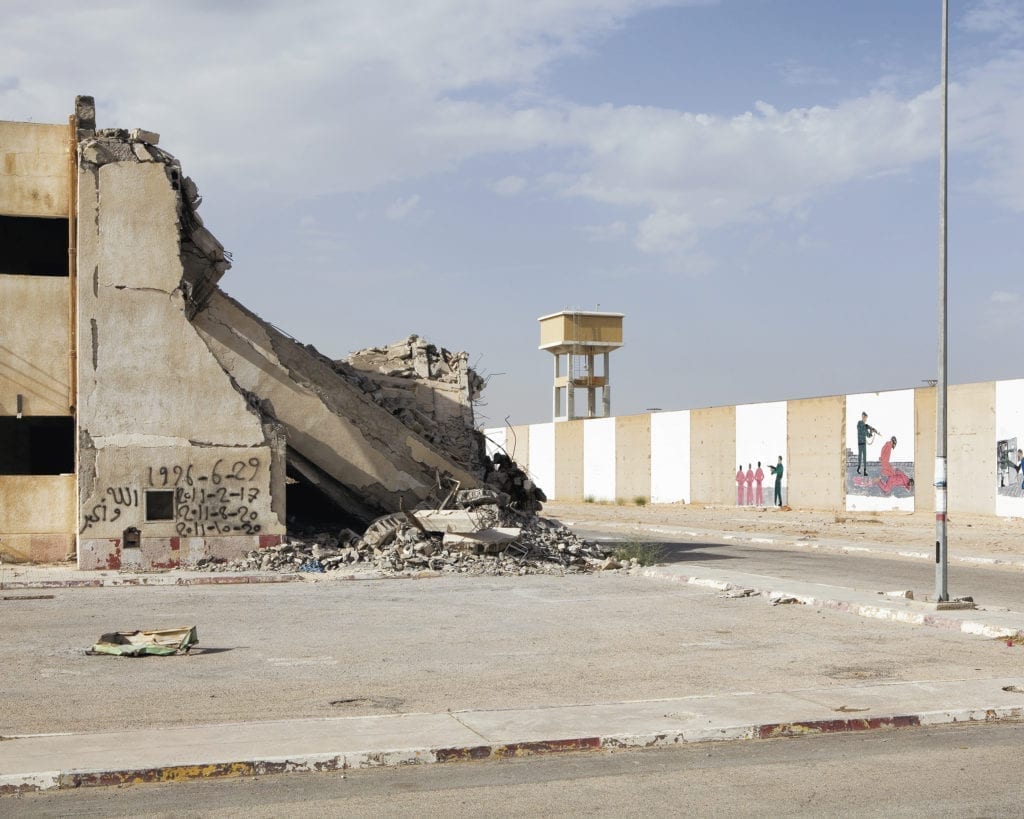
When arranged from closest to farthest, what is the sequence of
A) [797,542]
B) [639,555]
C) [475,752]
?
[475,752], [639,555], [797,542]

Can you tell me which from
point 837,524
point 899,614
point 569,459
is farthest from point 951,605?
point 569,459

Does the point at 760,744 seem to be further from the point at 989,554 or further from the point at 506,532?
the point at 989,554

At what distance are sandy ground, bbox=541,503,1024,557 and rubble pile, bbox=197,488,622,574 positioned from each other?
7.87 meters

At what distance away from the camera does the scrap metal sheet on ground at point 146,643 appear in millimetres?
11234

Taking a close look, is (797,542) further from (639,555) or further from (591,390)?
(591,390)

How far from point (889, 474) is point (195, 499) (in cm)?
2515

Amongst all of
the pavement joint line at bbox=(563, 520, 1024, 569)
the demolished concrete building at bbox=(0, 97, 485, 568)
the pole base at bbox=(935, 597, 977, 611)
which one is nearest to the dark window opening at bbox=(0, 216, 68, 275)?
the demolished concrete building at bbox=(0, 97, 485, 568)

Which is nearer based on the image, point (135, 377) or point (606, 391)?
point (135, 377)

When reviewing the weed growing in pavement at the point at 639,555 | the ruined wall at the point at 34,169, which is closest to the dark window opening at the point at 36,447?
the ruined wall at the point at 34,169

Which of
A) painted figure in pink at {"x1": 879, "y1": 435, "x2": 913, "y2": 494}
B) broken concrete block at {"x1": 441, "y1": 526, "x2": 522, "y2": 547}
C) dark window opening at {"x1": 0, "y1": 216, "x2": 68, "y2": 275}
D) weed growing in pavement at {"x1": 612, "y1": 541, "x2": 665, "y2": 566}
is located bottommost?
weed growing in pavement at {"x1": 612, "y1": 541, "x2": 665, "y2": 566}

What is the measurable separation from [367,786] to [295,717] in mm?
1891

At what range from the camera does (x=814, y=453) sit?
1624 inches

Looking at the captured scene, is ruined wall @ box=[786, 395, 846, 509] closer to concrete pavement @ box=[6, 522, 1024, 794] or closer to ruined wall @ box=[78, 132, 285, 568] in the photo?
ruined wall @ box=[78, 132, 285, 568]

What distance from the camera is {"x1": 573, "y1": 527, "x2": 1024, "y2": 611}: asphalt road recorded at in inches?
697
